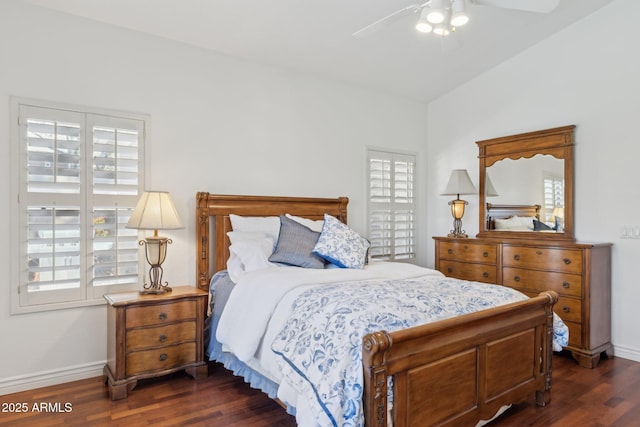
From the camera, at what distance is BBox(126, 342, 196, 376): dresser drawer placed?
2.85 metres

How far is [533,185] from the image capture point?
4195 millimetres

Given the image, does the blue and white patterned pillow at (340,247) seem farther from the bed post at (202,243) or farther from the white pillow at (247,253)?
the bed post at (202,243)

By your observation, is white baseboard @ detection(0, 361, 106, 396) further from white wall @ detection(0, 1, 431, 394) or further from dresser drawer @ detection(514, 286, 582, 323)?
dresser drawer @ detection(514, 286, 582, 323)

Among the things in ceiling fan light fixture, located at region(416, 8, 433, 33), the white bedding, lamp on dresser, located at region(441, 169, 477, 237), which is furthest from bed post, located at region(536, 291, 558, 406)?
lamp on dresser, located at region(441, 169, 477, 237)

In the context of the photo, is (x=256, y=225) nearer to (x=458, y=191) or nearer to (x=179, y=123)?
(x=179, y=123)

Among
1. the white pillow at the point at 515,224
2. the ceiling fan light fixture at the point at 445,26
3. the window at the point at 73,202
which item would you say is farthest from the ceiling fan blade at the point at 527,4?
the window at the point at 73,202

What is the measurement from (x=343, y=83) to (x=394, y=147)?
1.02 meters

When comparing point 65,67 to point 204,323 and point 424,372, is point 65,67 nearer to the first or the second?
point 204,323

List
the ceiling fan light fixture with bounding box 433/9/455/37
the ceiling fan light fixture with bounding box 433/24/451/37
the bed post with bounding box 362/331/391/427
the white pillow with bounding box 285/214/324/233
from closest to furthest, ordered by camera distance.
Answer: the bed post with bounding box 362/331/391/427 < the ceiling fan light fixture with bounding box 433/9/455/37 < the ceiling fan light fixture with bounding box 433/24/451/37 < the white pillow with bounding box 285/214/324/233

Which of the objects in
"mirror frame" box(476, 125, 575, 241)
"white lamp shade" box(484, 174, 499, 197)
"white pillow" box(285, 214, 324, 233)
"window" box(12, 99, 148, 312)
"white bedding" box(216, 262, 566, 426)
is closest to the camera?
"white bedding" box(216, 262, 566, 426)

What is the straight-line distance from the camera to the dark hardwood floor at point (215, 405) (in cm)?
247

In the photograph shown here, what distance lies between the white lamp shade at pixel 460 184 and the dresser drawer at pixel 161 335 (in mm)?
3112

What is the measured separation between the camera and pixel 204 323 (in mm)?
3260

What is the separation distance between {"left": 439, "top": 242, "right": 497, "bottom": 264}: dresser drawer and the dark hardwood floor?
4.28ft
